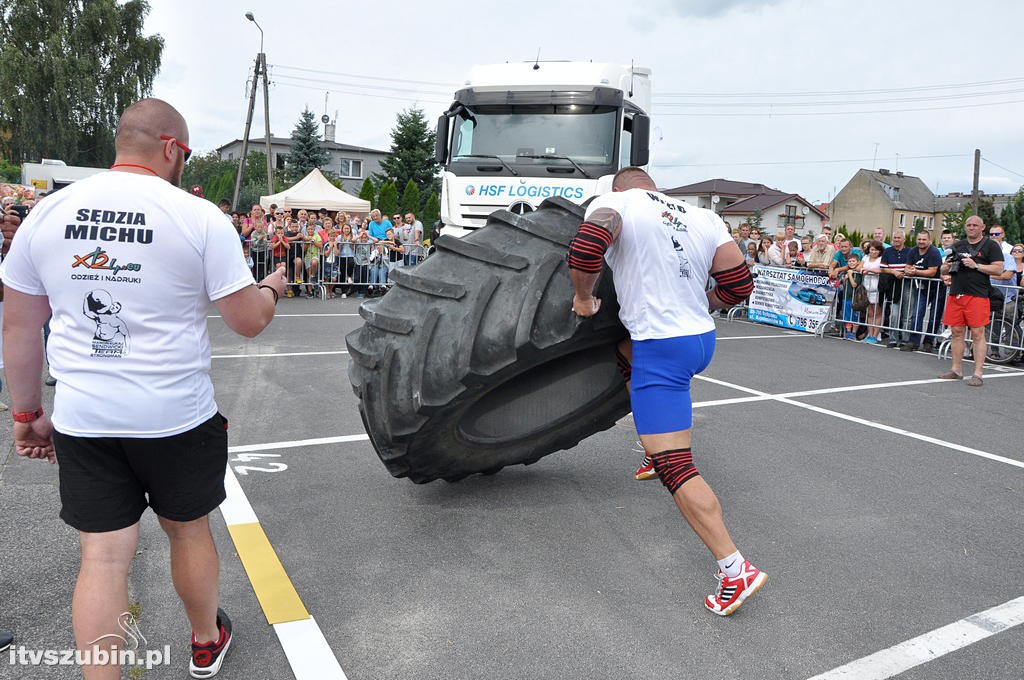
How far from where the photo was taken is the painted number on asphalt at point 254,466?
4.59m

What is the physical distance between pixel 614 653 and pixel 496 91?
340 inches

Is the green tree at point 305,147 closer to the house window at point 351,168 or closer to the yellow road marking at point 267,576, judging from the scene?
the house window at point 351,168

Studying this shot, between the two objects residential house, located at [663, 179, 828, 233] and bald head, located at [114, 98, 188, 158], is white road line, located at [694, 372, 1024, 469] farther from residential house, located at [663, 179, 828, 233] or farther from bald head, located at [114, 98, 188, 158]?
residential house, located at [663, 179, 828, 233]

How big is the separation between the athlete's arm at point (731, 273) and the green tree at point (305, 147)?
5481 centimetres

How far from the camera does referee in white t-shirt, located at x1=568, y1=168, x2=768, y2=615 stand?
10.0 feet

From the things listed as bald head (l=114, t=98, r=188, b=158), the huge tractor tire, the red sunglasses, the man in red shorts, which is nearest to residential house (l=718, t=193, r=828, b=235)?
the man in red shorts

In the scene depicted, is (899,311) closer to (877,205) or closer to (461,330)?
(461,330)

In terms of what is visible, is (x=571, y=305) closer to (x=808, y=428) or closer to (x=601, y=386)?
(x=601, y=386)

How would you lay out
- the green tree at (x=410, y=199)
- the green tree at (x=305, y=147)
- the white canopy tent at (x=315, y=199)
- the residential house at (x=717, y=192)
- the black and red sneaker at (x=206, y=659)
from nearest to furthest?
the black and red sneaker at (x=206, y=659) → the white canopy tent at (x=315, y=199) → the green tree at (x=410, y=199) → the green tree at (x=305, y=147) → the residential house at (x=717, y=192)

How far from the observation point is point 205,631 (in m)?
2.50

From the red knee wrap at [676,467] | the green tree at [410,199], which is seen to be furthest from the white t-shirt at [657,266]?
the green tree at [410,199]

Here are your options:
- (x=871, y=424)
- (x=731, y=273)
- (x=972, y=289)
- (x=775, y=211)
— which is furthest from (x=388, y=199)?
(x=775, y=211)

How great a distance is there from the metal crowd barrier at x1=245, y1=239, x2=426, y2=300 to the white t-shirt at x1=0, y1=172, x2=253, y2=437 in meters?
13.0

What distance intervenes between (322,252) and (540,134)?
7.10m
